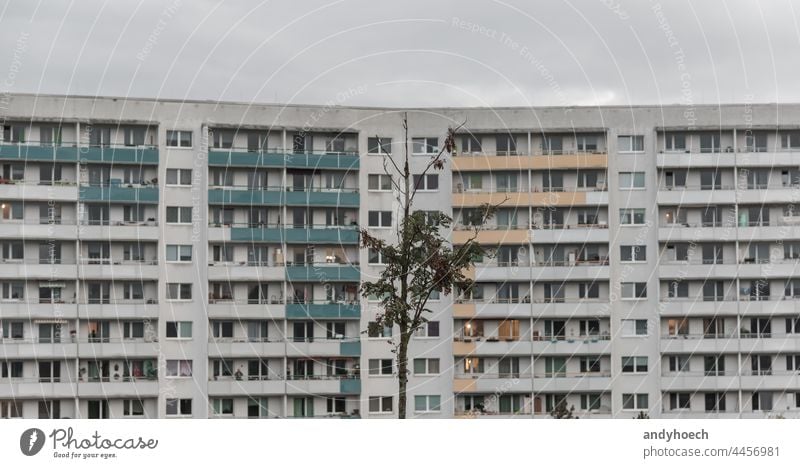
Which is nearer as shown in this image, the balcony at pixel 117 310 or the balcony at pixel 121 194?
the balcony at pixel 117 310

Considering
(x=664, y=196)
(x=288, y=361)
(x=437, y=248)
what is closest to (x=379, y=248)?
(x=437, y=248)

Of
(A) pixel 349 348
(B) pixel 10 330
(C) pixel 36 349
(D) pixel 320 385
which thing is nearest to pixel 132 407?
(C) pixel 36 349

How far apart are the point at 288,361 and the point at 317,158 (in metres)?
12.0

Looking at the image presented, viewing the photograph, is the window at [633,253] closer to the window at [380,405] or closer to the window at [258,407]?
the window at [380,405]

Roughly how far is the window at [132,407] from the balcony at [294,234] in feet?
35.6

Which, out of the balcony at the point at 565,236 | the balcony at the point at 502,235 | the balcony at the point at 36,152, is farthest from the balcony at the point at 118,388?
the balcony at the point at 565,236

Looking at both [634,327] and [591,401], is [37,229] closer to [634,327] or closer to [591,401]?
[591,401]

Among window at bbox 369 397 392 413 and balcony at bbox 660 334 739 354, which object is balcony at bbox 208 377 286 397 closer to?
window at bbox 369 397 392 413

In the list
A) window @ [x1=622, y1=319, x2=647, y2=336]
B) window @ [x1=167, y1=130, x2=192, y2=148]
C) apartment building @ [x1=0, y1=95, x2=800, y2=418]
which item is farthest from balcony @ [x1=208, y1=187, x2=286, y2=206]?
window @ [x1=622, y1=319, x2=647, y2=336]

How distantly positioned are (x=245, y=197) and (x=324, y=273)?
6.36 metres

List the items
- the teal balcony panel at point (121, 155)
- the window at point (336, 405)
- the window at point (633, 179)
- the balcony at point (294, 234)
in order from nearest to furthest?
1. the teal balcony panel at point (121, 155)
2. the window at point (336, 405)
3. the balcony at point (294, 234)
4. the window at point (633, 179)

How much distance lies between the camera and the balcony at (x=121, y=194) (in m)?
65.3

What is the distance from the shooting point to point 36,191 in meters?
64.8
